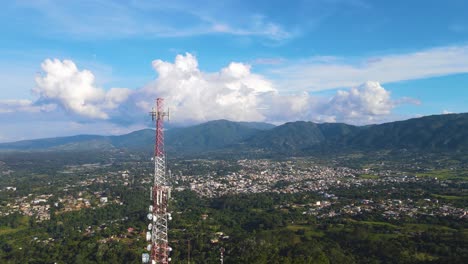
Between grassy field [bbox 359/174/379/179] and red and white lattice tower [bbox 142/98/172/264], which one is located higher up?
red and white lattice tower [bbox 142/98/172/264]

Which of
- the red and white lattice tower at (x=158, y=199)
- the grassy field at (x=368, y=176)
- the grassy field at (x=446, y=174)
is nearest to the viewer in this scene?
the red and white lattice tower at (x=158, y=199)

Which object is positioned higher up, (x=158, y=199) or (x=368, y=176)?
(x=158, y=199)

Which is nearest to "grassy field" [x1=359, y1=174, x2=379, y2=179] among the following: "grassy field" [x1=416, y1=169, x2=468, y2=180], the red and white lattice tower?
"grassy field" [x1=416, y1=169, x2=468, y2=180]

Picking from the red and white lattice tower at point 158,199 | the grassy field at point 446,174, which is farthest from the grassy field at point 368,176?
the red and white lattice tower at point 158,199

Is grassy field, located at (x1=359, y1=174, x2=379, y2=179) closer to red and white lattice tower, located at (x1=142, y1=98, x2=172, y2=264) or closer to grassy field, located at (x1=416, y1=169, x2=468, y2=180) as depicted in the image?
grassy field, located at (x1=416, y1=169, x2=468, y2=180)

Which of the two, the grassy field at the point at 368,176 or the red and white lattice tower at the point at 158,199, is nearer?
the red and white lattice tower at the point at 158,199

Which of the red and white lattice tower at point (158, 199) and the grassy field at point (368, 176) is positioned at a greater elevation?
the red and white lattice tower at point (158, 199)

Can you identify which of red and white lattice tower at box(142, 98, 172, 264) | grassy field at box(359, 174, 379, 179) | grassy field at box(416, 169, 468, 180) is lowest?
grassy field at box(359, 174, 379, 179)

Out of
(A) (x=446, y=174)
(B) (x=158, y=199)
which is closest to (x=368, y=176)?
(A) (x=446, y=174)

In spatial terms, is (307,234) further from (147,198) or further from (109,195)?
(109,195)

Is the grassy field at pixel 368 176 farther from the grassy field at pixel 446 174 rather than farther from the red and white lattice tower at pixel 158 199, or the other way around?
the red and white lattice tower at pixel 158 199

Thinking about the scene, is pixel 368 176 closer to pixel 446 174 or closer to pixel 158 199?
pixel 446 174

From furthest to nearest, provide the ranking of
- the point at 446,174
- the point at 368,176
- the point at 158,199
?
1. the point at 368,176
2. the point at 446,174
3. the point at 158,199

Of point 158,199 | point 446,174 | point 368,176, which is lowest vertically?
point 368,176
